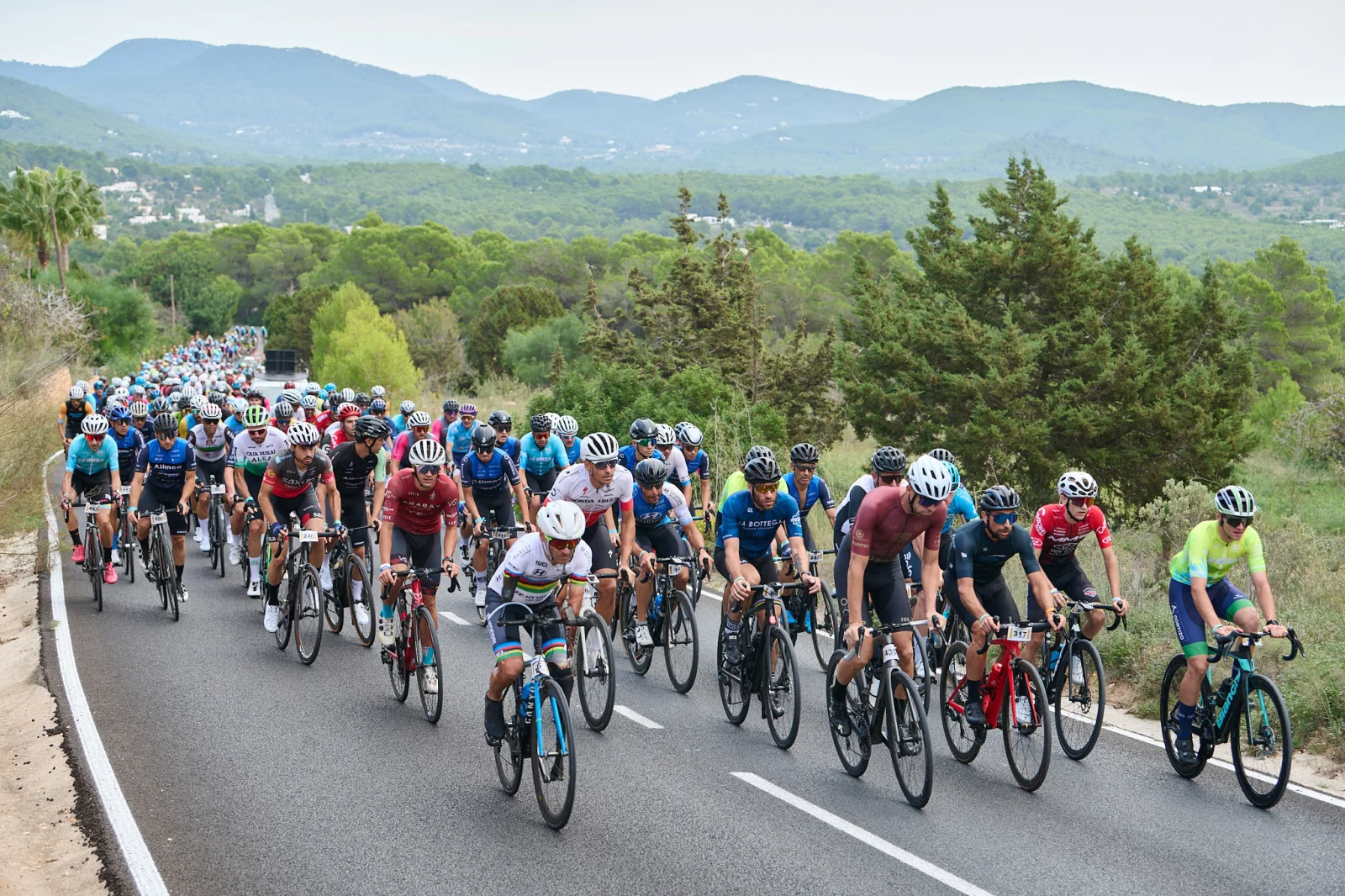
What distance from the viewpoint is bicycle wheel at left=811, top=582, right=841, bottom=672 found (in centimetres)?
1096

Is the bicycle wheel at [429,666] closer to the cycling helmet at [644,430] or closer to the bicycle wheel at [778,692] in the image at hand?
the bicycle wheel at [778,692]

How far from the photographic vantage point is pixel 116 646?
12.6 m

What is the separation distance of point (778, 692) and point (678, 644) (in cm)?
186

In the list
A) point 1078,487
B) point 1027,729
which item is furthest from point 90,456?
point 1027,729

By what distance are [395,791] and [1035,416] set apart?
25675 millimetres

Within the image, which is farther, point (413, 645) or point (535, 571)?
point (413, 645)

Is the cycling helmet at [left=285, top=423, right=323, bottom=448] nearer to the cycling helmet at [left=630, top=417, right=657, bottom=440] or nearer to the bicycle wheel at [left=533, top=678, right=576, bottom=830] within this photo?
the cycling helmet at [left=630, top=417, right=657, bottom=440]

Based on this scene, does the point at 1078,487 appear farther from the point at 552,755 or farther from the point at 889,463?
the point at 552,755

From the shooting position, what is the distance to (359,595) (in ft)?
39.8

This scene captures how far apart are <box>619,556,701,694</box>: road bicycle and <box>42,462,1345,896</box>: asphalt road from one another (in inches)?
10.9

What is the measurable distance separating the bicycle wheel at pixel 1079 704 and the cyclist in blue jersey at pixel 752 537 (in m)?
1.96

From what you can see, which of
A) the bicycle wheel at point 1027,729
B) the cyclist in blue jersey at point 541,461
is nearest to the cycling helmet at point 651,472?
the bicycle wheel at point 1027,729

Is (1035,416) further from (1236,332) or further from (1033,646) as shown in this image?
(1033,646)

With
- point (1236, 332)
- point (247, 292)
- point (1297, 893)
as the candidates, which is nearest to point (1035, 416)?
point (1236, 332)
